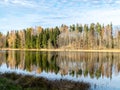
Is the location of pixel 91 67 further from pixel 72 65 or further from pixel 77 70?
pixel 72 65

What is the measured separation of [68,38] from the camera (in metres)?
139

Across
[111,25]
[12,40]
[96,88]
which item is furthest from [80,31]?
[96,88]

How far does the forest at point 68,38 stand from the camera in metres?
130

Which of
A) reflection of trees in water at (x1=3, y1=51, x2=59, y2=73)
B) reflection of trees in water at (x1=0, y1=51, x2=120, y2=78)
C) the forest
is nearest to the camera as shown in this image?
reflection of trees in water at (x1=0, y1=51, x2=120, y2=78)

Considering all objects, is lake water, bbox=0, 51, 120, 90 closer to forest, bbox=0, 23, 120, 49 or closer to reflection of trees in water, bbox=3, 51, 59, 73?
reflection of trees in water, bbox=3, 51, 59, 73

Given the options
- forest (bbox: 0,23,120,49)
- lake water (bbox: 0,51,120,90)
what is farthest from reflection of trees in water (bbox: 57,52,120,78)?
forest (bbox: 0,23,120,49)

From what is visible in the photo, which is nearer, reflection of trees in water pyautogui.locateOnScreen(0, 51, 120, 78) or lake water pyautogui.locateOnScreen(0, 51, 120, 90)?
lake water pyautogui.locateOnScreen(0, 51, 120, 90)

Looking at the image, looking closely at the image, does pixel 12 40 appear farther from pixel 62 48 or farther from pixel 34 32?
pixel 62 48

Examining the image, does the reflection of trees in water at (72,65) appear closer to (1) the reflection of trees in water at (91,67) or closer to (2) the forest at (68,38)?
(1) the reflection of trees in water at (91,67)

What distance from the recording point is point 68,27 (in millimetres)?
147625

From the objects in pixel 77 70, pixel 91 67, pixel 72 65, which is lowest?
pixel 72 65

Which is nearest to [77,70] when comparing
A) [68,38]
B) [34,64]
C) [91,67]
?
[91,67]

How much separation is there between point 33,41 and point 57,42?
40.8ft

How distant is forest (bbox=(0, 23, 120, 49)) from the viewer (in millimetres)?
130250
